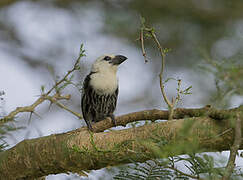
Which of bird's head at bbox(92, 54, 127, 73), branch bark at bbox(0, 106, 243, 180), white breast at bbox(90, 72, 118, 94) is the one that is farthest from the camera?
bird's head at bbox(92, 54, 127, 73)

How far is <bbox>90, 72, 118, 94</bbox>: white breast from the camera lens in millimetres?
3299

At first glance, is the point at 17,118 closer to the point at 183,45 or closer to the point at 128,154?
the point at 128,154

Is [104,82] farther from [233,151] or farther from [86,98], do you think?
[233,151]

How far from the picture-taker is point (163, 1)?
13.2 ft

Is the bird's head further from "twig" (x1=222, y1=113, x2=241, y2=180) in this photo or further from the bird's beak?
"twig" (x1=222, y1=113, x2=241, y2=180)

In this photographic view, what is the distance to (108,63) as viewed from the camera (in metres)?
3.48

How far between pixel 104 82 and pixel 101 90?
8cm

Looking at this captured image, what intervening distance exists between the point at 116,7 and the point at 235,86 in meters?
3.53

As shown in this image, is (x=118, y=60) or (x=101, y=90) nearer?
(x=101, y=90)

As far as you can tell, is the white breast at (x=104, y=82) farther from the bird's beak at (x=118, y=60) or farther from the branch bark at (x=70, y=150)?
the branch bark at (x=70, y=150)

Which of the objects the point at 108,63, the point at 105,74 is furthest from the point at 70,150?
the point at 108,63

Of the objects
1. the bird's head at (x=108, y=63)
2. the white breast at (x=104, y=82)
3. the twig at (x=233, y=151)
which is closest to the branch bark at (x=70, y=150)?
the twig at (x=233, y=151)

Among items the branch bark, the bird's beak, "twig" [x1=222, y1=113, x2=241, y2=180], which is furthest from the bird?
"twig" [x1=222, y1=113, x2=241, y2=180]

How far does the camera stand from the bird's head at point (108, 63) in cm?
346
